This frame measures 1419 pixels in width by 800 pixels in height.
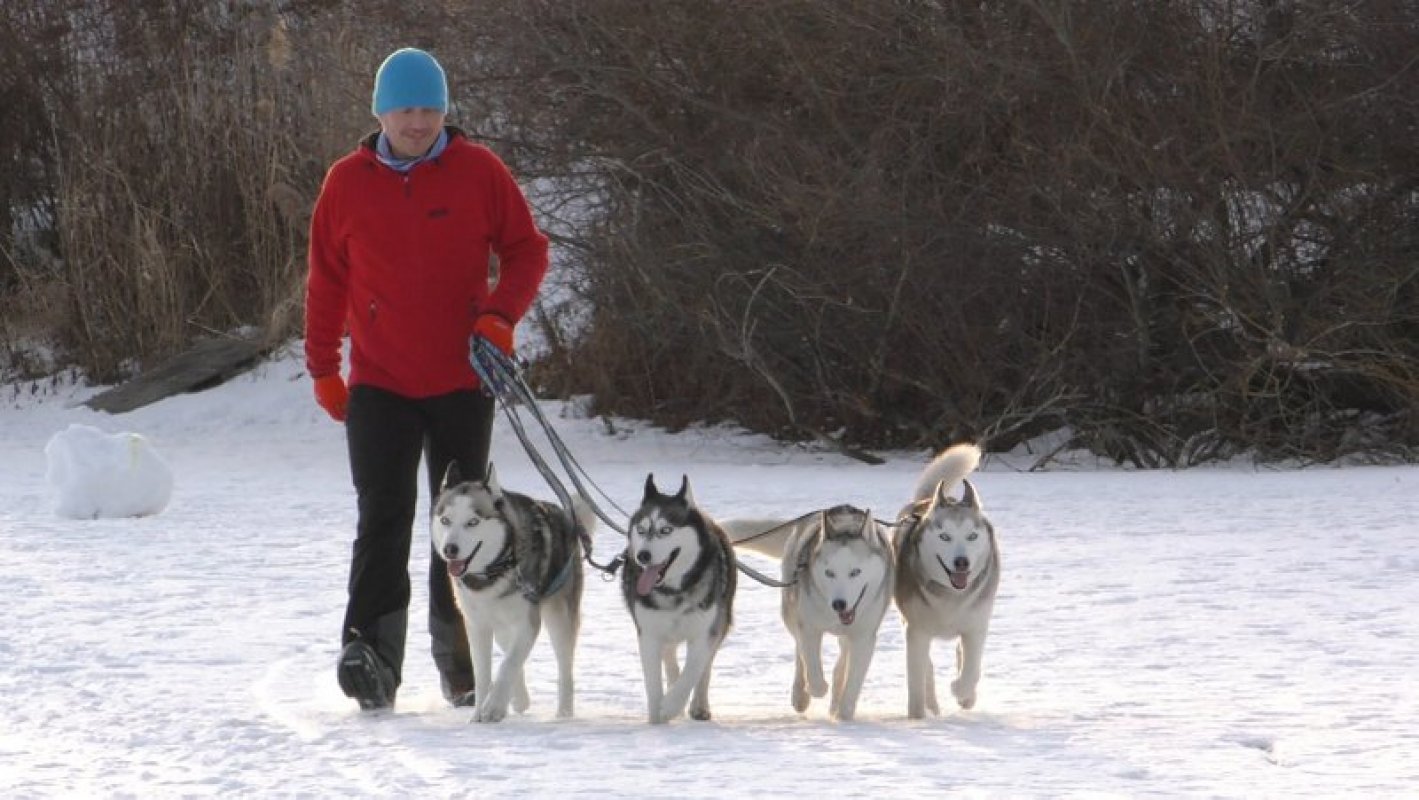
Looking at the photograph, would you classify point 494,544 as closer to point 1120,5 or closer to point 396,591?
point 396,591

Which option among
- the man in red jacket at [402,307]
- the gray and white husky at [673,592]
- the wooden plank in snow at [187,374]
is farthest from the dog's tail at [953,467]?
the wooden plank in snow at [187,374]

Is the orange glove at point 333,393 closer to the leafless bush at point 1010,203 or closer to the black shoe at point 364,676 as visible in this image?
the black shoe at point 364,676

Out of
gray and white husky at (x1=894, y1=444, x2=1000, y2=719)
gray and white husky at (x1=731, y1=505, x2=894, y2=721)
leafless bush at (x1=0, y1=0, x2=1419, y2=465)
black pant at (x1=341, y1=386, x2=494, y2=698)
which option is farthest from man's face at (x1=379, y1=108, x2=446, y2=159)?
leafless bush at (x1=0, y1=0, x2=1419, y2=465)

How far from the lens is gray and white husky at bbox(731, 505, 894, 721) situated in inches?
230

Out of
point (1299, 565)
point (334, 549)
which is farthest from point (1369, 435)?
point (334, 549)

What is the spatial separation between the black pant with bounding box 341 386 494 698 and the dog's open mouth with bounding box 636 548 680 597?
2.00ft

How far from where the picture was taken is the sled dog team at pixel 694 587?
5773mm

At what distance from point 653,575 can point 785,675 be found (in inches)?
50.0

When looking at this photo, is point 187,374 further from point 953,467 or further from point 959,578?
point 959,578

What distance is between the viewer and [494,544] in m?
5.76

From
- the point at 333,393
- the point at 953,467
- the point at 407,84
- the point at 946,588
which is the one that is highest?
the point at 407,84

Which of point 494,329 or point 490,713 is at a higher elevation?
point 494,329

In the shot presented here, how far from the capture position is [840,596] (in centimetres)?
579

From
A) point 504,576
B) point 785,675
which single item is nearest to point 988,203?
point 785,675
